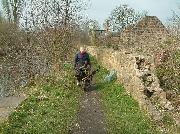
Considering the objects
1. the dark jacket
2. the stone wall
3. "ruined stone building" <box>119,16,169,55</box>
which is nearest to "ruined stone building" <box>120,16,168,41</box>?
"ruined stone building" <box>119,16,169,55</box>

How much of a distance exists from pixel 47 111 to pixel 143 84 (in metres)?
3.75

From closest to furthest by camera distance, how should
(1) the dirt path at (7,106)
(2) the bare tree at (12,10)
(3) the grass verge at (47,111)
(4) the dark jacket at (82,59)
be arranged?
1. (3) the grass verge at (47,111)
2. (1) the dirt path at (7,106)
3. (4) the dark jacket at (82,59)
4. (2) the bare tree at (12,10)

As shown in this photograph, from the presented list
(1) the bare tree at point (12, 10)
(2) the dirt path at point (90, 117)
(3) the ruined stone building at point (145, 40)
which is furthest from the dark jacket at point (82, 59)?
(1) the bare tree at point (12, 10)

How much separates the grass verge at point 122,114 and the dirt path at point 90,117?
0.22 metres

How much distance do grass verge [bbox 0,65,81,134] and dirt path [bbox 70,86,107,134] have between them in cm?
24

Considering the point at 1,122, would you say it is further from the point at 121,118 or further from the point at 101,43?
the point at 101,43

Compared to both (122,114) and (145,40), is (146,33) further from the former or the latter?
(122,114)

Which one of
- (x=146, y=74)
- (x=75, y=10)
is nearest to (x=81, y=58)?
(x=146, y=74)

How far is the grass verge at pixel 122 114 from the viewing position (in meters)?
13.2

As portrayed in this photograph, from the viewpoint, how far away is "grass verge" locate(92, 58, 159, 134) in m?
13.2

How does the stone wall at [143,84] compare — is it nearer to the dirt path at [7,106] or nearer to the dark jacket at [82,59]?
the dark jacket at [82,59]

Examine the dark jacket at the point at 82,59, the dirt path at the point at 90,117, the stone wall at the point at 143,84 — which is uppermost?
the dark jacket at the point at 82,59

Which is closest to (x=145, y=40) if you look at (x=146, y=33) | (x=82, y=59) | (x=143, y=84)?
(x=146, y=33)

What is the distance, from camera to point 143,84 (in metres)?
16.9
